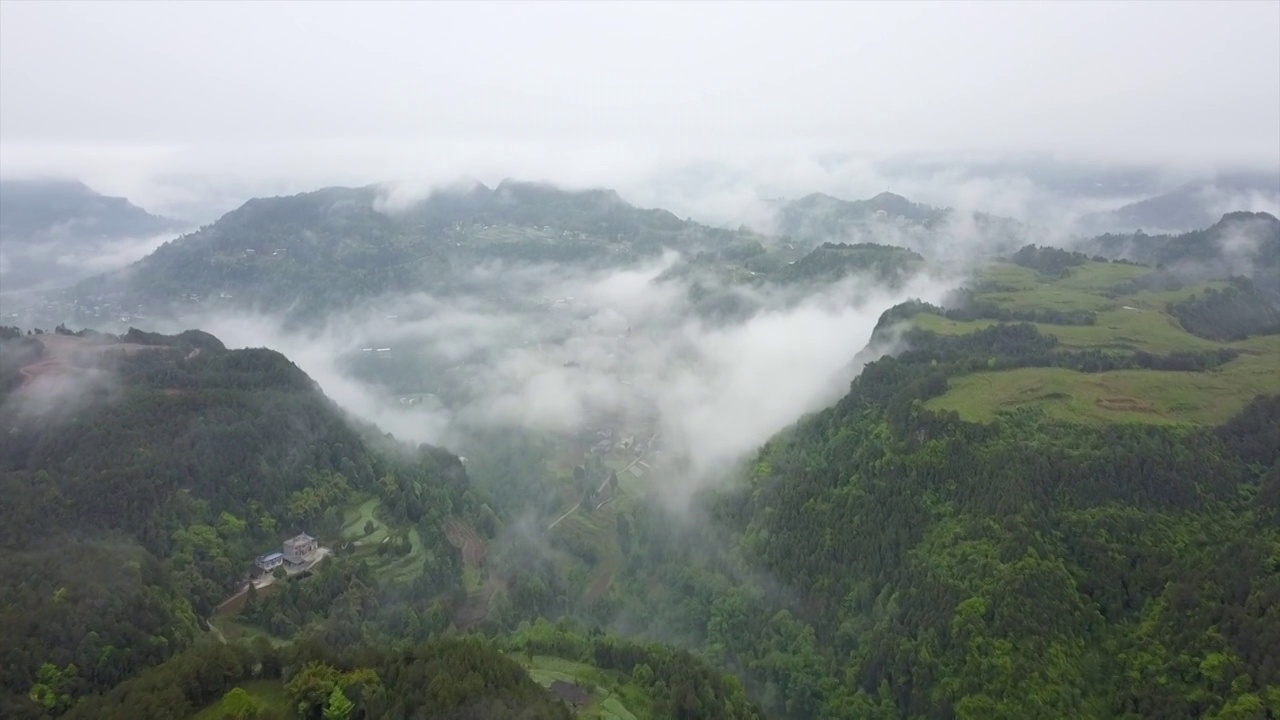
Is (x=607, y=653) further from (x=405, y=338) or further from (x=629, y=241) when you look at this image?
(x=629, y=241)

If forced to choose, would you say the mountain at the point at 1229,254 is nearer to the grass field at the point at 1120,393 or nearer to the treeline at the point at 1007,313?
the treeline at the point at 1007,313

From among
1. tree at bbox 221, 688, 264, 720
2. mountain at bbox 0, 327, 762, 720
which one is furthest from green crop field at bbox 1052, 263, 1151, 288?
tree at bbox 221, 688, 264, 720

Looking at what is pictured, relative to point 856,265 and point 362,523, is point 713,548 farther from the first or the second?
point 856,265

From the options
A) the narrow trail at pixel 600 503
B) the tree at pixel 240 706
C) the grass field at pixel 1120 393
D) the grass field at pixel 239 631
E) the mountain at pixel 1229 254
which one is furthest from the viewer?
the mountain at pixel 1229 254

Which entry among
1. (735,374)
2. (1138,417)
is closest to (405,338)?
(735,374)

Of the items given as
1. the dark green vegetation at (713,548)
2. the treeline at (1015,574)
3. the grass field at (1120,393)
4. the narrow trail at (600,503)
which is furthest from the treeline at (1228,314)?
the narrow trail at (600,503)

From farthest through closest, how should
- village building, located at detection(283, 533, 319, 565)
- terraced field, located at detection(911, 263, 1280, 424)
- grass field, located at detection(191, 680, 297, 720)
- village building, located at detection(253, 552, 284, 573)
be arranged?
terraced field, located at detection(911, 263, 1280, 424) < village building, located at detection(283, 533, 319, 565) < village building, located at detection(253, 552, 284, 573) < grass field, located at detection(191, 680, 297, 720)

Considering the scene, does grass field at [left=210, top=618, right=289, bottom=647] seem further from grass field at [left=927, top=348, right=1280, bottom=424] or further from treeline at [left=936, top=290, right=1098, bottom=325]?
treeline at [left=936, top=290, right=1098, bottom=325]
